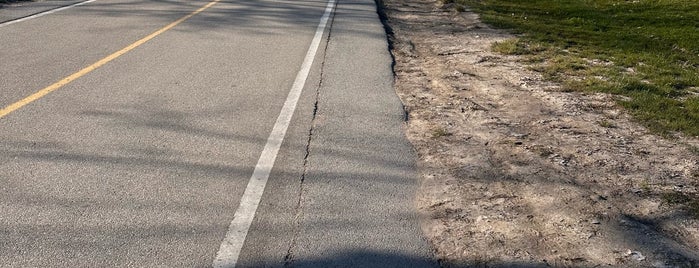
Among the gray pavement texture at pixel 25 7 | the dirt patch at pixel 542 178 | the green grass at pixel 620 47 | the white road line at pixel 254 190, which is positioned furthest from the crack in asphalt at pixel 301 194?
the gray pavement texture at pixel 25 7

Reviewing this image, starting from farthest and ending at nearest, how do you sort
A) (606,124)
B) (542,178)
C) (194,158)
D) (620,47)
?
(620,47) → (606,124) → (194,158) → (542,178)

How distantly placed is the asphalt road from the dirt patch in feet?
0.96

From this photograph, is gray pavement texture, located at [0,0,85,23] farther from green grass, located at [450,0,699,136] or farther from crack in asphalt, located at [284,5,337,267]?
green grass, located at [450,0,699,136]

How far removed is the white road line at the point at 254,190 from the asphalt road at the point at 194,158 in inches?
2.0

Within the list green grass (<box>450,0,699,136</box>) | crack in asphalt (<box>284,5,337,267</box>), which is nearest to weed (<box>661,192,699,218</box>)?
green grass (<box>450,0,699,136</box>)

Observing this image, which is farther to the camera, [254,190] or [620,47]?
[620,47]

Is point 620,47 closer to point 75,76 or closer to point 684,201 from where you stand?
point 684,201

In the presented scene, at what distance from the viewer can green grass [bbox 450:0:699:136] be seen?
8148 millimetres

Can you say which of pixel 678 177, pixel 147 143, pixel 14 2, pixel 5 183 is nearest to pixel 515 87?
pixel 678 177

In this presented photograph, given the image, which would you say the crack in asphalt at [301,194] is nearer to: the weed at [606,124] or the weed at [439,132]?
the weed at [439,132]

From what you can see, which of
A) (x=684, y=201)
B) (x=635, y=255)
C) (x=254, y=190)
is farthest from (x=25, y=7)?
(x=635, y=255)

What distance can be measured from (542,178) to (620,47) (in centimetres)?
710

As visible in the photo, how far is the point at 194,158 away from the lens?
19.6 ft

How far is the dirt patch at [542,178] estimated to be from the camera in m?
4.55
